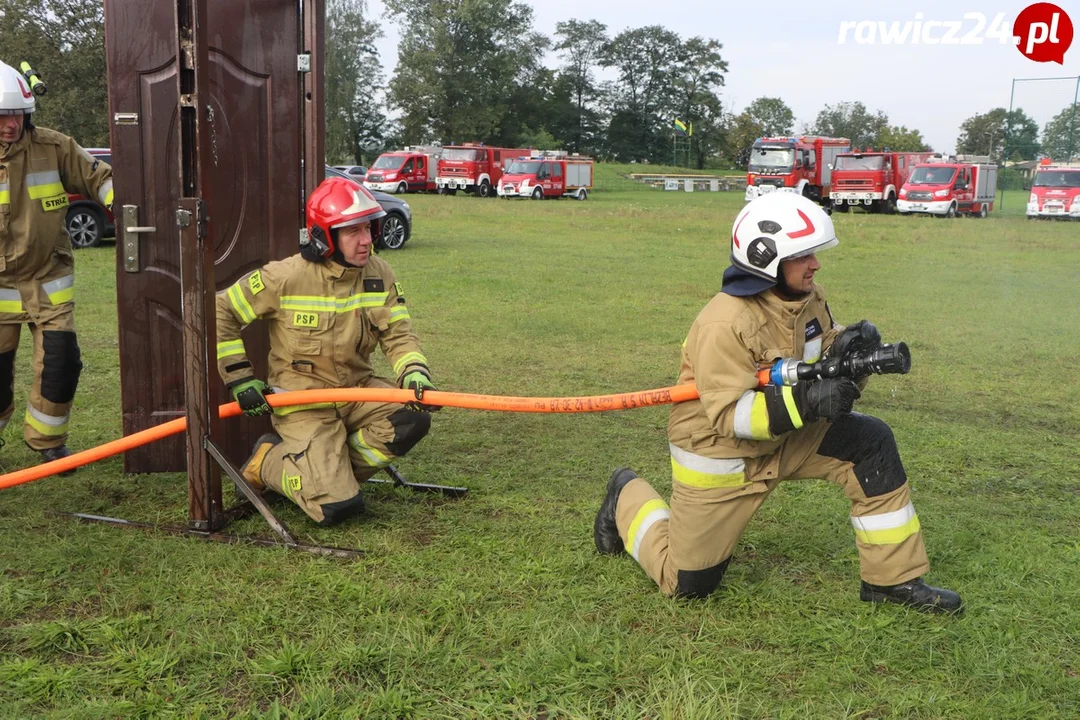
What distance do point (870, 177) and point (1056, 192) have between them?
6662 mm

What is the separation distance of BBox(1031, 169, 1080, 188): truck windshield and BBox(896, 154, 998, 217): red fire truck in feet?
7.74

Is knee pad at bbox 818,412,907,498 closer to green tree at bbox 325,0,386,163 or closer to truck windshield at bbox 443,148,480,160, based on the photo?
truck windshield at bbox 443,148,480,160

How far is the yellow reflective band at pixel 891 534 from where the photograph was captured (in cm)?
363

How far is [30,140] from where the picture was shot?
4.97 m

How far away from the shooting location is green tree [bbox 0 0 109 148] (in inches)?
1453

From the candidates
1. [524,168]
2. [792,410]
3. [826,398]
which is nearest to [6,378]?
[792,410]

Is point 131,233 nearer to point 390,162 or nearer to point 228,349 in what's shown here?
point 228,349

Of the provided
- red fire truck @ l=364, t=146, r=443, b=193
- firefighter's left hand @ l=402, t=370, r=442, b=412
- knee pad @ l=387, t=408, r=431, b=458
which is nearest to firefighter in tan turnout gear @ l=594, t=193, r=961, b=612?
firefighter's left hand @ l=402, t=370, r=442, b=412

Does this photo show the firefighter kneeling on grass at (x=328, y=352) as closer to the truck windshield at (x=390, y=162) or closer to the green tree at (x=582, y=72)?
the truck windshield at (x=390, y=162)

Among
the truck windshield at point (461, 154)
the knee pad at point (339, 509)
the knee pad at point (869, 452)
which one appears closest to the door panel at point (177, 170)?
the knee pad at point (339, 509)

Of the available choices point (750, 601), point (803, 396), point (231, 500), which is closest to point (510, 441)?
point (231, 500)

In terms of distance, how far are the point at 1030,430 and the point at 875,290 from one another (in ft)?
23.0

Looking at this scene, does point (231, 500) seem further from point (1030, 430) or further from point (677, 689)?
point (1030, 430)

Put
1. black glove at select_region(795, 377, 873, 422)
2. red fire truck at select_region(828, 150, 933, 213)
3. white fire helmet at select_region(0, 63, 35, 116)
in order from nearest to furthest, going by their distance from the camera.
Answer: black glove at select_region(795, 377, 873, 422)
white fire helmet at select_region(0, 63, 35, 116)
red fire truck at select_region(828, 150, 933, 213)
